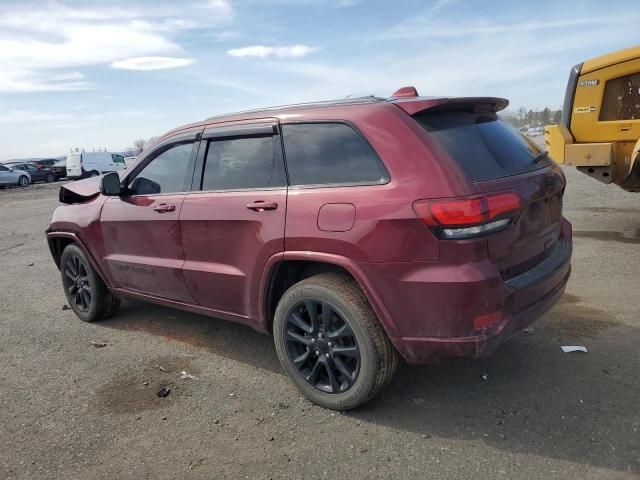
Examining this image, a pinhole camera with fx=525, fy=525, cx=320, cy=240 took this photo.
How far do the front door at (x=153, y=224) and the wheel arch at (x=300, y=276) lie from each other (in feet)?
2.79

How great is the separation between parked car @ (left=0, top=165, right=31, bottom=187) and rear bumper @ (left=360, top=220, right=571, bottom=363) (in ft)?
107

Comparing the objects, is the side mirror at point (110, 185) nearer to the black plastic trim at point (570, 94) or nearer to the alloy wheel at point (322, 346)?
the alloy wheel at point (322, 346)

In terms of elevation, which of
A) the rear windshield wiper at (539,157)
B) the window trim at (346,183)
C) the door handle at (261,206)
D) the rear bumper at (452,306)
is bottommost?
the rear bumper at (452,306)

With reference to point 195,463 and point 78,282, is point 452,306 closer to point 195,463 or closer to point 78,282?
point 195,463

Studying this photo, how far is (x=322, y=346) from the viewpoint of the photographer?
3229mm

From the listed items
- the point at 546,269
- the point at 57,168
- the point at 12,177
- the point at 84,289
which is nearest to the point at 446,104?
the point at 546,269

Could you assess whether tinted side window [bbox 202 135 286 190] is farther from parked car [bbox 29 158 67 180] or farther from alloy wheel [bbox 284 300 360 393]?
parked car [bbox 29 158 67 180]

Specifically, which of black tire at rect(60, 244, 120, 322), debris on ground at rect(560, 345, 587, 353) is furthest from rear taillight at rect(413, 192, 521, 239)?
black tire at rect(60, 244, 120, 322)

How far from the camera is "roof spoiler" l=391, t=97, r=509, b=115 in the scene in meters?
3.01

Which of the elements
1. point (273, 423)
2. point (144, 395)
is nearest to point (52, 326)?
point (144, 395)

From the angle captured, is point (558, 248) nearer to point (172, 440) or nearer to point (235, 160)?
point (235, 160)

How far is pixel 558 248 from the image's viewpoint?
3488 mm

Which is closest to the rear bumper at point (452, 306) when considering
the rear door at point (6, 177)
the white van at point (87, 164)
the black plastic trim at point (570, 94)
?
the black plastic trim at point (570, 94)

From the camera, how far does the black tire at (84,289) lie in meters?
5.03
